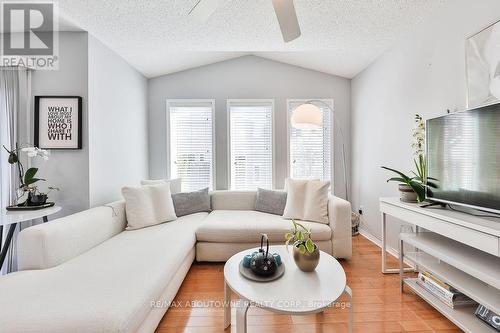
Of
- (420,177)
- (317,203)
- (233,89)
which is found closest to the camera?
(420,177)

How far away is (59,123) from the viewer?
233 cm

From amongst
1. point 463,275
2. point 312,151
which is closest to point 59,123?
point 312,151

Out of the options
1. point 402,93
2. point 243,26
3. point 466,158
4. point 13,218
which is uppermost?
point 243,26

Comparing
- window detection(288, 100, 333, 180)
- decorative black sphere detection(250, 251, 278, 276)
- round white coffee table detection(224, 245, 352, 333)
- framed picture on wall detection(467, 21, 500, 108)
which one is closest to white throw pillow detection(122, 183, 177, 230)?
round white coffee table detection(224, 245, 352, 333)

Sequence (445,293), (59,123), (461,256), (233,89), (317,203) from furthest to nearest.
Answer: (233,89) → (317,203) → (59,123) → (445,293) → (461,256)

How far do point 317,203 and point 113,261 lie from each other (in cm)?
211

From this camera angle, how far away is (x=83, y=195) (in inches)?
92.1

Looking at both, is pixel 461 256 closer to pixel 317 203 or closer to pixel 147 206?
pixel 317 203

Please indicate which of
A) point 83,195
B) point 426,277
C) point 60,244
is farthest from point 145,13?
point 426,277

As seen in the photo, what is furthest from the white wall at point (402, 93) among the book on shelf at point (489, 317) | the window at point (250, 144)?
the window at point (250, 144)

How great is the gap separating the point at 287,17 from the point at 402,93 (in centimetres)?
179

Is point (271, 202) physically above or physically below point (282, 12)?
below

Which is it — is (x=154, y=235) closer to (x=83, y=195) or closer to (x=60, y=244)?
(x=60, y=244)

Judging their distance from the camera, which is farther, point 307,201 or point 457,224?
point 307,201
